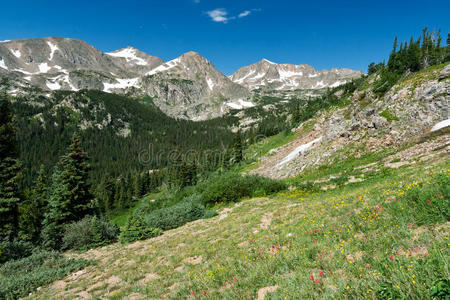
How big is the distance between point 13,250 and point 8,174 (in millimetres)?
8414

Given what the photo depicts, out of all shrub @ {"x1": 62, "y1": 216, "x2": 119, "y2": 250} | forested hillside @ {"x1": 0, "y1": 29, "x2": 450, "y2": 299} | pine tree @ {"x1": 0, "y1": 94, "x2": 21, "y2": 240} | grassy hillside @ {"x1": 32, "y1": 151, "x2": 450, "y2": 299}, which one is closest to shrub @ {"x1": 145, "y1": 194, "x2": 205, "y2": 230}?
forested hillside @ {"x1": 0, "y1": 29, "x2": 450, "y2": 299}

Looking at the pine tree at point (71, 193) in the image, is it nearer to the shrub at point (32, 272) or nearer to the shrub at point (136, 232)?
the shrub at point (32, 272)

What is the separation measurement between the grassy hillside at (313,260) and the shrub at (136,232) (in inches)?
156

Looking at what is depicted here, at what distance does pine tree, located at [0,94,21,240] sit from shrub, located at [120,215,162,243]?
36.6 ft

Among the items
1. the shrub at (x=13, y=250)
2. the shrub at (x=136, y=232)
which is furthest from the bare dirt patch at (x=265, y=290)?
the shrub at (x=13, y=250)

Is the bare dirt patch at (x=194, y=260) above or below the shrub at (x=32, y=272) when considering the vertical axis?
above

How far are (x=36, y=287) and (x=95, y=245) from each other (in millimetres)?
6361

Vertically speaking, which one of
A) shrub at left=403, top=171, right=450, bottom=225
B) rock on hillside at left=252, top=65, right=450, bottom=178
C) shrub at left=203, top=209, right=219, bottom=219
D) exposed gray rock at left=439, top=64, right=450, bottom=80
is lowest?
shrub at left=203, top=209, right=219, bottom=219

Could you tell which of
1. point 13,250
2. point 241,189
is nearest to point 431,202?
point 241,189

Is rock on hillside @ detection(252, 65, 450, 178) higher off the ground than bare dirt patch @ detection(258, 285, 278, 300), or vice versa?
rock on hillside @ detection(252, 65, 450, 178)

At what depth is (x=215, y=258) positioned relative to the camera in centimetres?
836

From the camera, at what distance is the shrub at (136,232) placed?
50.8 feet

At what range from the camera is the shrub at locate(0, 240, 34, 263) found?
1336 centimetres

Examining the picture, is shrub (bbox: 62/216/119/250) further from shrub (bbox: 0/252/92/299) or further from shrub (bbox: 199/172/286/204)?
shrub (bbox: 199/172/286/204)
